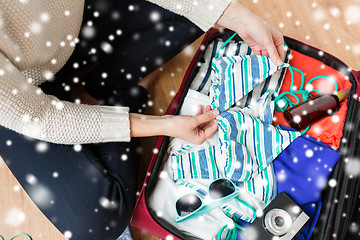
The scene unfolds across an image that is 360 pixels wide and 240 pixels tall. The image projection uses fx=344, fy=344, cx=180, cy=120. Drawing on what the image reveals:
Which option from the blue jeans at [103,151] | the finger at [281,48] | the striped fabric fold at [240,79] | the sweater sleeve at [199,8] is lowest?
the blue jeans at [103,151]

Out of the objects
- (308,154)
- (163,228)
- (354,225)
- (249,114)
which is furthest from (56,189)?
(354,225)

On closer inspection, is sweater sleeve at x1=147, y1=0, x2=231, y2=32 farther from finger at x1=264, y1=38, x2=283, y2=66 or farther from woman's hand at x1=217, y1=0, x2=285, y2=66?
finger at x1=264, y1=38, x2=283, y2=66

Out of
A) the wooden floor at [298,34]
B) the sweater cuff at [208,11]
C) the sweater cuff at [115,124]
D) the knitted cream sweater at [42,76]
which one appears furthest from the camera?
the wooden floor at [298,34]

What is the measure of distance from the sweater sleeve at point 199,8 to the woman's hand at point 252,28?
2 cm

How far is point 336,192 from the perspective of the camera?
2.81 feet

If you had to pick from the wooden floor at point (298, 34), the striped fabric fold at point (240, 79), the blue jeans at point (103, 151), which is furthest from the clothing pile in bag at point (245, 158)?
the wooden floor at point (298, 34)

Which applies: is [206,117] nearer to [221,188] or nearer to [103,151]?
[221,188]

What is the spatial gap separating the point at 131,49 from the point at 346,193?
2.37ft

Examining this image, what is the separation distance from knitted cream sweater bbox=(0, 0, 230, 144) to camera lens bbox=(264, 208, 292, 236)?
399mm

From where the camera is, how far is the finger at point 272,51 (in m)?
0.93

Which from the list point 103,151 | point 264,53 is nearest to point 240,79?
point 264,53

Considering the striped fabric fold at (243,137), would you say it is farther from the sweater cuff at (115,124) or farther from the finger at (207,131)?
the sweater cuff at (115,124)

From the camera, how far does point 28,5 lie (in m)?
0.69

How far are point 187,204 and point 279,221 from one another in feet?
0.77
